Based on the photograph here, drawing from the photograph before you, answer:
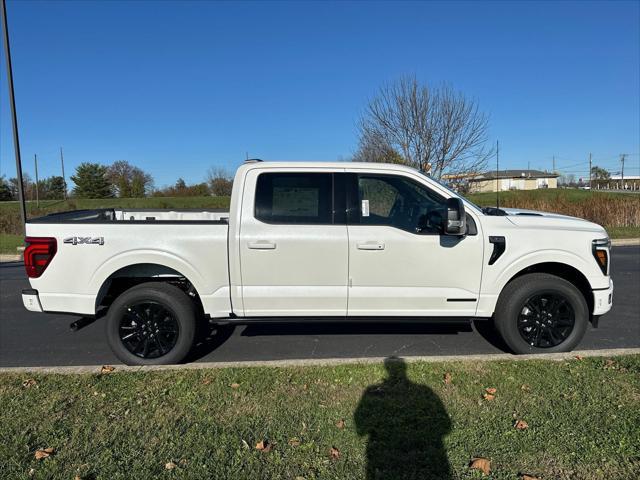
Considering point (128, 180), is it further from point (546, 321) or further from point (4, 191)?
point (546, 321)

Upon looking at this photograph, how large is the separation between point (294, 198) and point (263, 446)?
2.26 meters

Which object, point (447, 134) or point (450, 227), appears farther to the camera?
point (447, 134)

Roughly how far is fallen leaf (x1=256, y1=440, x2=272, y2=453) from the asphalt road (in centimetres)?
179

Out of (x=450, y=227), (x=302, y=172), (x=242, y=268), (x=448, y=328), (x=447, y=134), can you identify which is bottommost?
(x=448, y=328)

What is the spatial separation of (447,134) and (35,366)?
19.4 m

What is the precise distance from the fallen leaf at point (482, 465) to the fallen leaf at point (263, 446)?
121 centimetres

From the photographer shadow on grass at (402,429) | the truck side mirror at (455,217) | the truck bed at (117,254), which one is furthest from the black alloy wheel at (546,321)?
the truck bed at (117,254)

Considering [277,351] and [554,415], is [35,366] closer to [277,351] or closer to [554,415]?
[277,351]

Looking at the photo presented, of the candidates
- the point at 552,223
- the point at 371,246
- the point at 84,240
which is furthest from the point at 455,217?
the point at 84,240

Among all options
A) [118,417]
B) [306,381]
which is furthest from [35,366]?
[306,381]

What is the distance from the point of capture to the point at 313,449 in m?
2.77

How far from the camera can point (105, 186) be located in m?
72.5

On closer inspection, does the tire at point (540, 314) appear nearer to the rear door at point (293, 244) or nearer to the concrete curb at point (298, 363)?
the concrete curb at point (298, 363)

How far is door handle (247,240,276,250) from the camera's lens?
162 inches
